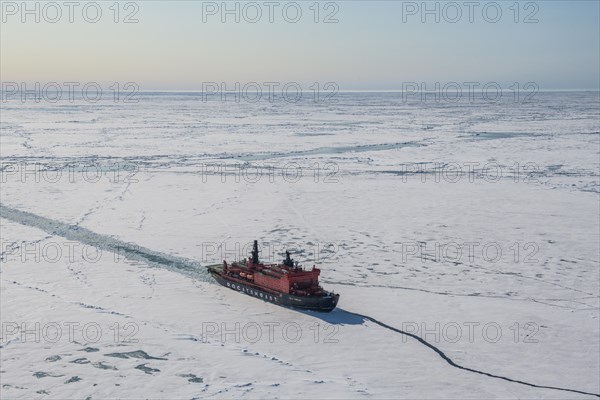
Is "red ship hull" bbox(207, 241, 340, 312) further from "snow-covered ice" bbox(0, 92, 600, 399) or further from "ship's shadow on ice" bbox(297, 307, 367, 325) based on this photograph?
"snow-covered ice" bbox(0, 92, 600, 399)

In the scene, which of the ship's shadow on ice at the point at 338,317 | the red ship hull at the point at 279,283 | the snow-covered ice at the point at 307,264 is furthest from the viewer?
the red ship hull at the point at 279,283

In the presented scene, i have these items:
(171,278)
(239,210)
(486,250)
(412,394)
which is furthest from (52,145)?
(412,394)

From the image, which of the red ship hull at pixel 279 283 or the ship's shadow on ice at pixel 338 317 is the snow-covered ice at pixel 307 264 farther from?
the red ship hull at pixel 279 283

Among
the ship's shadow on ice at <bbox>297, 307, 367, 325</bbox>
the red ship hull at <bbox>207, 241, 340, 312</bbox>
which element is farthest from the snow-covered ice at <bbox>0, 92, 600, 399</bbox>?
the red ship hull at <bbox>207, 241, 340, 312</bbox>

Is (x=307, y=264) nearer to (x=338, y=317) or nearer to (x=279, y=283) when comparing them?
(x=279, y=283)

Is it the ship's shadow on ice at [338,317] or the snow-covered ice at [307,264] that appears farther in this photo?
the ship's shadow on ice at [338,317]

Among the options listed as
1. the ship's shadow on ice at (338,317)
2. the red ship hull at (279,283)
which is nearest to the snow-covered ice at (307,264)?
the ship's shadow on ice at (338,317)

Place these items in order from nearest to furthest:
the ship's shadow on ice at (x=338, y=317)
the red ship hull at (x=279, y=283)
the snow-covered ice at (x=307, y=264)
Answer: the snow-covered ice at (x=307, y=264) → the ship's shadow on ice at (x=338, y=317) → the red ship hull at (x=279, y=283)

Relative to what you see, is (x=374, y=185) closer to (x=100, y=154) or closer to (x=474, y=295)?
(x=474, y=295)

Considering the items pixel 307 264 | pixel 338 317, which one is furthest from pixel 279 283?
pixel 307 264
